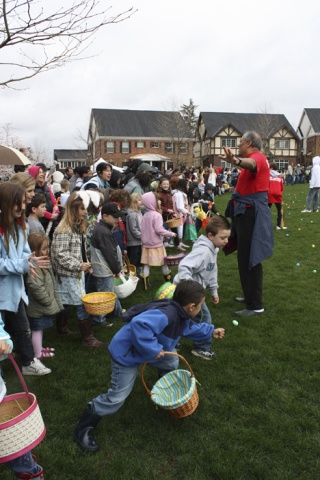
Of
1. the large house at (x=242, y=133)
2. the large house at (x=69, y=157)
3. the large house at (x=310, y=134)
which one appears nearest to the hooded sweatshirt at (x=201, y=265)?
the large house at (x=242, y=133)

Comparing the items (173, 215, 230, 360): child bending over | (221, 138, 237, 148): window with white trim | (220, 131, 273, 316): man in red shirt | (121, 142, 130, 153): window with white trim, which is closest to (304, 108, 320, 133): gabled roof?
(221, 138, 237, 148): window with white trim

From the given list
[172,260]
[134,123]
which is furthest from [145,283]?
[134,123]

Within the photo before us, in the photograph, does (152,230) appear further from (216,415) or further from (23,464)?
(23,464)

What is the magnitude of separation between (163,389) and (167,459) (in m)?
0.52

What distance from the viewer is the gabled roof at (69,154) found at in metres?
60.7

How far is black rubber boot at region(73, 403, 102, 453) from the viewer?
9.39 ft

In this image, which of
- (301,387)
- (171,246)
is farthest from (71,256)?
(171,246)

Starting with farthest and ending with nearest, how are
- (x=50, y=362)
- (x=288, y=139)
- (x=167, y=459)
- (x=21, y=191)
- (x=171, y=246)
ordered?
1. (x=288, y=139)
2. (x=171, y=246)
3. (x=50, y=362)
4. (x=21, y=191)
5. (x=167, y=459)

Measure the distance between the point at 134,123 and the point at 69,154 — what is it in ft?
64.1

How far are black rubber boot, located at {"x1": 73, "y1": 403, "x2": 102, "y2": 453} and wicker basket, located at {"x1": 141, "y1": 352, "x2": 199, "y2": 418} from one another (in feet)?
1.46

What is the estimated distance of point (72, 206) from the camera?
436cm

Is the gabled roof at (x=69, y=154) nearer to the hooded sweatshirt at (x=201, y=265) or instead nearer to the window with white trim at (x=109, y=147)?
the window with white trim at (x=109, y=147)

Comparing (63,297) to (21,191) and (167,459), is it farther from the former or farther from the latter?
(167,459)

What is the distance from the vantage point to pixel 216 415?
3250 mm
